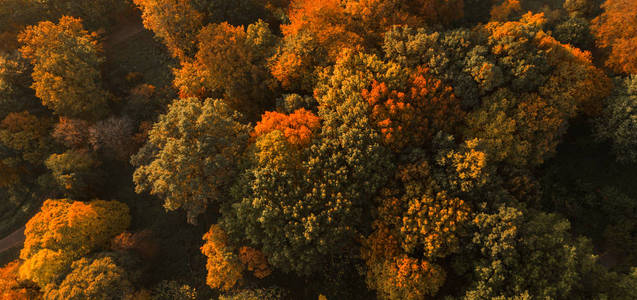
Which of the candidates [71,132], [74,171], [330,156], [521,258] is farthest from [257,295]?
[71,132]

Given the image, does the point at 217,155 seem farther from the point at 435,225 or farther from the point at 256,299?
the point at 435,225

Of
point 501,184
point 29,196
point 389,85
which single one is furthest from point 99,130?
point 501,184

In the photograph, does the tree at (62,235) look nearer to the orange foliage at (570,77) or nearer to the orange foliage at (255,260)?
the orange foliage at (255,260)

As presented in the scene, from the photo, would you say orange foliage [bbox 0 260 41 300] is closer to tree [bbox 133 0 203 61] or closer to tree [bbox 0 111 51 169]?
tree [bbox 0 111 51 169]

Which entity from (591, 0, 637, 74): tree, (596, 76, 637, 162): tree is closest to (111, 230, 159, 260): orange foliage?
(596, 76, 637, 162): tree

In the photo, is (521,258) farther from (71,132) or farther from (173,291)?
(71,132)

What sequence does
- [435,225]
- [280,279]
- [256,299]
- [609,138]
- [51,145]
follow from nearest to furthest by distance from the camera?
[435,225] → [256,299] → [280,279] → [609,138] → [51,145]
